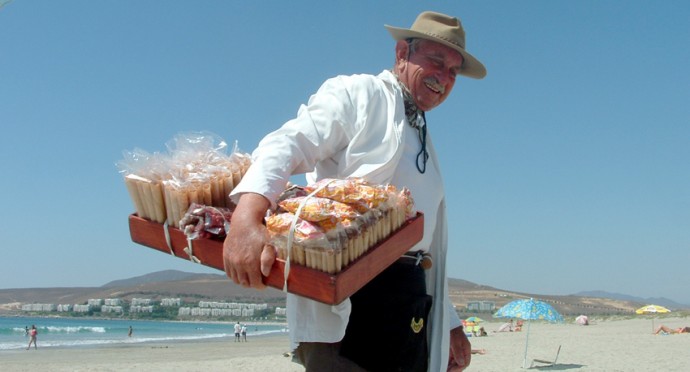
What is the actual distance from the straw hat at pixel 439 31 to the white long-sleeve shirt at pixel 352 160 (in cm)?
17

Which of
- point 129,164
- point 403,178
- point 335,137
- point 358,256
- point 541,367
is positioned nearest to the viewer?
point 358,256

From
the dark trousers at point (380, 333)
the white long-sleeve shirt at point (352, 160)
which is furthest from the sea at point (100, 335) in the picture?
the dark trousers at point (380, 333)

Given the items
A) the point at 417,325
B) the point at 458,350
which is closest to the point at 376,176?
the point at 417,325

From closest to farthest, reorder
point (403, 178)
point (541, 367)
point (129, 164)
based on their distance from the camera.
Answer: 1. point (129, 164)
2. point (403, 178)
3. point (541, 367)

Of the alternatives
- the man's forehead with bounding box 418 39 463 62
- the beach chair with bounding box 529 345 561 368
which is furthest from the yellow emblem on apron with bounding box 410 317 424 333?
the beach chair with bounding box 529 345 561 368

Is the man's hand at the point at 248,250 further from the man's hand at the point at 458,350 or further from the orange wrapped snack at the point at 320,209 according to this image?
the man's hand at the point at 458,350

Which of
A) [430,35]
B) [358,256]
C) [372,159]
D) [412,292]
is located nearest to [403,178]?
[372,159]

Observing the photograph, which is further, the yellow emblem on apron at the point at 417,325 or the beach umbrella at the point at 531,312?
the beach umbrella at the point at 531,312

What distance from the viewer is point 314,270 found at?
4.56 feet

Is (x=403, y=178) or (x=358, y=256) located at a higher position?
(x=403, y=178)

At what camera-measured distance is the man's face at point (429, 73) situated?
2193mm

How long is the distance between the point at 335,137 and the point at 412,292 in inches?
20.8

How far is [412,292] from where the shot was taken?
2008 mm

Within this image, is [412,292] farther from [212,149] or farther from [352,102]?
[212,149]
